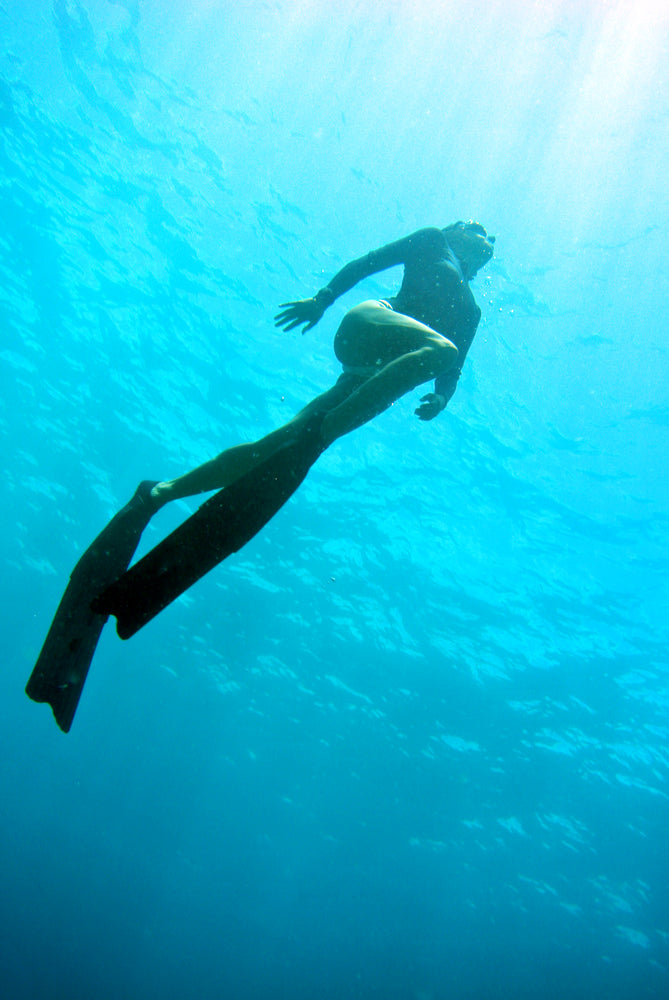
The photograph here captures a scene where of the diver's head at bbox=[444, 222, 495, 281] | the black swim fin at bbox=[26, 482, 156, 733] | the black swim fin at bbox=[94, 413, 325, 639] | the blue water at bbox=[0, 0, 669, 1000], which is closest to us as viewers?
the black swim fin at bbox=[94, 413, 325, 639]

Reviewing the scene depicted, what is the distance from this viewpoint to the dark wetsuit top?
11.9 ft

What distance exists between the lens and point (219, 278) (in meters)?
12.9

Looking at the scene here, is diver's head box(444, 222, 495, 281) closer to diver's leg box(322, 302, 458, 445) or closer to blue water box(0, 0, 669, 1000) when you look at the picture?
diver's leg box(322, 302, 458, 445)

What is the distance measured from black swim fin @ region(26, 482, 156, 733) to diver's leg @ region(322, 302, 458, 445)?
1153mm

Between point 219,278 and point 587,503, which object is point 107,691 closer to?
point 219,278

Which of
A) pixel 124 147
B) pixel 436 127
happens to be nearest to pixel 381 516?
pixel 436 127

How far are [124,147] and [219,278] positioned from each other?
3.29m

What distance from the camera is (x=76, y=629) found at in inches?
106

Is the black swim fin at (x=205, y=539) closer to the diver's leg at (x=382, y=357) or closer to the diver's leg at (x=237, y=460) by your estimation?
the diver's leg at (x=382, y=357)

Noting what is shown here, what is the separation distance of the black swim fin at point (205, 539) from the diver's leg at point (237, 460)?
0.43 metres

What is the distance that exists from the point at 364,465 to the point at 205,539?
12334mm

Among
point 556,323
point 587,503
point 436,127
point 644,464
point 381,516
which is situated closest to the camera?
point 436,127

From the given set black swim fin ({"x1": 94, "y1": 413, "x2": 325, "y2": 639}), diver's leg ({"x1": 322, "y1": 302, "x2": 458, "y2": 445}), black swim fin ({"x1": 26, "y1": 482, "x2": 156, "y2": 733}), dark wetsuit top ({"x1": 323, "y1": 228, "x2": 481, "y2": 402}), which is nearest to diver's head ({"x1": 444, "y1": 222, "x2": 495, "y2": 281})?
dark wetsuit top ({"x1": 323, "y1": 228, "x2": 481, "y2": 402})

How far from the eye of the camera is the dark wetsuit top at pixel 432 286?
362cm
